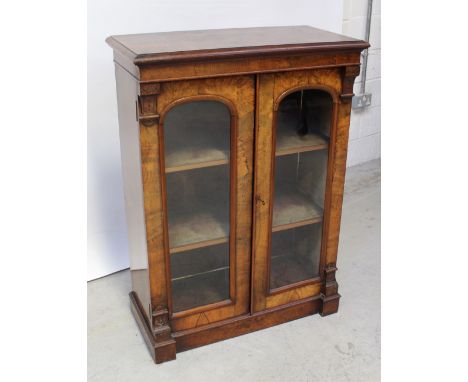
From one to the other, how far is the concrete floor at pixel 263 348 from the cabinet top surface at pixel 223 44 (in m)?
0.98

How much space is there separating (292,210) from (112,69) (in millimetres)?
858

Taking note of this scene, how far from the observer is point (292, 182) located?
1776 millimetres

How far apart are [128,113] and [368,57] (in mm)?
1905

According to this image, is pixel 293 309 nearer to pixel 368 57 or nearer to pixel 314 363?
pixel 314 363

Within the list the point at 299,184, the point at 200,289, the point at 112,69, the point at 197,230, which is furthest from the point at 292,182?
the point at 112,69

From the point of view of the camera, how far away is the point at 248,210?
1673mm

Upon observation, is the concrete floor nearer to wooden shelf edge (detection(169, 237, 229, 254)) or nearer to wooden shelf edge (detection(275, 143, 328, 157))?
wooden shelf edge (detection(169, 237, 229, 254))

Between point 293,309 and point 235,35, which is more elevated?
point 235,35

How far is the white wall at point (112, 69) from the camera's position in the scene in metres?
1.90

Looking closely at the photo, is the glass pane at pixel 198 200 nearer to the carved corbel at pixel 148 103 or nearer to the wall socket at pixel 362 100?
the carved corbel at pixel 148 103

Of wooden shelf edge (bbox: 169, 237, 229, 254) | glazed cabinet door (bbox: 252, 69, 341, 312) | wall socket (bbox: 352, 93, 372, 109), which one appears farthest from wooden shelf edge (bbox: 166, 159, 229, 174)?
wall socket (bbox: 352, 93, 372, 109)

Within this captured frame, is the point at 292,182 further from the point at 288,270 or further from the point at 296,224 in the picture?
the point at 288,270

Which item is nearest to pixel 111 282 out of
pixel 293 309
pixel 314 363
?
pixel 293 309

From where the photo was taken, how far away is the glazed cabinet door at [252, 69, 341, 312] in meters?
1.59
